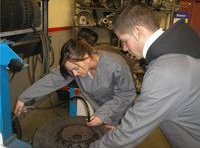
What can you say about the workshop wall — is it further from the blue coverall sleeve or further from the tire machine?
the tire machine

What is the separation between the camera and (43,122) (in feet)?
8.00

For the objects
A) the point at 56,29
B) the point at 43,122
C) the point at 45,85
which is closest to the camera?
the point at 45,85

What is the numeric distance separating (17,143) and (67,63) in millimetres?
486

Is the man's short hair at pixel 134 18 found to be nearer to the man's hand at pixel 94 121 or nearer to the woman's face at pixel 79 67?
the woman's face at pixel 79 67

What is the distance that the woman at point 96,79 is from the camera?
4.07 ft

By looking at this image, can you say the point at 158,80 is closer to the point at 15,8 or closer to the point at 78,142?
the point at 78,142

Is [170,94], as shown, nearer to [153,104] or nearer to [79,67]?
[153,104]

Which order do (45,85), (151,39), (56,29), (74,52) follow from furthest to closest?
(56,29) < (45,85) < (74,52) < (151,39)

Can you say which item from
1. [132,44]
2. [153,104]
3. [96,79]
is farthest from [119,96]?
[153,104]

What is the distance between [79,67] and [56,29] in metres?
1.84

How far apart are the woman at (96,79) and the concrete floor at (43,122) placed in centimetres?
86

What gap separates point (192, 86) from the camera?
71cm

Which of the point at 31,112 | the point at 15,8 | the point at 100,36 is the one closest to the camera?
the point at 15,8

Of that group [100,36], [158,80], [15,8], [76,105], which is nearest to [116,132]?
[158,80]
